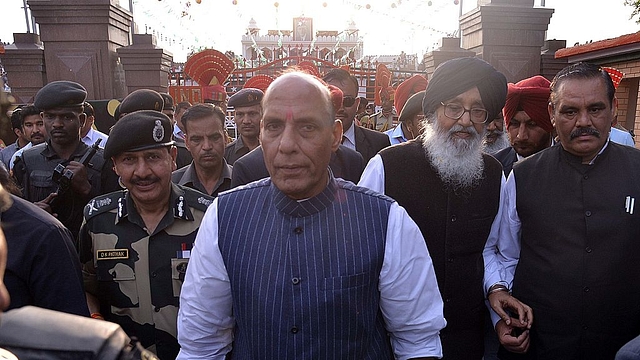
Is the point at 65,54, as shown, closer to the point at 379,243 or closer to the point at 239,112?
the point at 239,112

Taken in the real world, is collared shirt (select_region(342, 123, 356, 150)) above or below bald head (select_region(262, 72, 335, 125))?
below

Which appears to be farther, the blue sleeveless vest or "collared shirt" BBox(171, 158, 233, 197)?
"collared shirt" BBox(171, 158, 233, 197)

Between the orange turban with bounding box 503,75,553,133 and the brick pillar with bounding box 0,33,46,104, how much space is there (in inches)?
259

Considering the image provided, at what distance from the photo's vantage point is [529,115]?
9.86 feet

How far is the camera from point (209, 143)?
3.39 metres

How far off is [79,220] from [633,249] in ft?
10.9

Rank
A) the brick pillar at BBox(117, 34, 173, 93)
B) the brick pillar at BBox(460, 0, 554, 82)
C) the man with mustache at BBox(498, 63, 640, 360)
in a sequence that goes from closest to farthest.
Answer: the man with mustache at BBox(498, 63, 640, 360) → the brick pillar at BBox(460, 0, 554, 82) → the brick pillar at BBox(117, 34, 173, 93)

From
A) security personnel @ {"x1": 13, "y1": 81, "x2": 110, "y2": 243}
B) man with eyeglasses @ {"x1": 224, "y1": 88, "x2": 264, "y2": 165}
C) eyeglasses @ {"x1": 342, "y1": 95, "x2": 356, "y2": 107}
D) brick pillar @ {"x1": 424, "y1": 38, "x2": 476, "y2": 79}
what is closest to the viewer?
security personnel @ {"x1": 13, "y1": 81, "x2": 110, "y2": 243}

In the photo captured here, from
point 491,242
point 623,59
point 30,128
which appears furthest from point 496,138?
point 30,128

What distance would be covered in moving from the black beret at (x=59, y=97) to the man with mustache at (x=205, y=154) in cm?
87

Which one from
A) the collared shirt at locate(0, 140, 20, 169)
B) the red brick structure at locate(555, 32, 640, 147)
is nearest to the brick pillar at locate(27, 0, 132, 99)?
the collared shirt at locate(0, 140, 20, 169)

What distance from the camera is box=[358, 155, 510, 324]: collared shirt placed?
2291mm

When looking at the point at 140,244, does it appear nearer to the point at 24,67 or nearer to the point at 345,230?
the point at 345,230

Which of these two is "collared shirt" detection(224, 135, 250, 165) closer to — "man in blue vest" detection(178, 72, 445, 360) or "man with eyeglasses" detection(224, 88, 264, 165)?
"man with eyeglasses" detection(224, 88, 264, 165)
